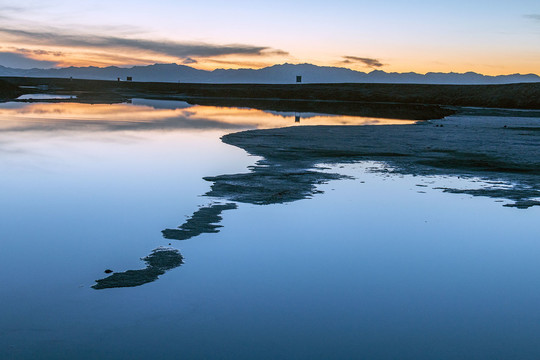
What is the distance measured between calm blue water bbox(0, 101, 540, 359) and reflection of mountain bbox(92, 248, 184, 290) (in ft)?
0.48

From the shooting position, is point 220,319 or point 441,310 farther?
point 441,310

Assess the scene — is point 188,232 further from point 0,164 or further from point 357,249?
point 0,164

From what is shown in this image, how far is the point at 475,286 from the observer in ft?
24.8

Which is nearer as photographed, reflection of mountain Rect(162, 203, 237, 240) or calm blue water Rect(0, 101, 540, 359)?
calm blue water Rect(0, 101, 540, 359)

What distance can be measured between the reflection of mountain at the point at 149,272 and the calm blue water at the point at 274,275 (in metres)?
0.15

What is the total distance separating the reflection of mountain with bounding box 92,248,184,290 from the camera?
7223 millimetres

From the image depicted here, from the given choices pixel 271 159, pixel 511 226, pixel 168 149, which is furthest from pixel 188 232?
pixel 168 149

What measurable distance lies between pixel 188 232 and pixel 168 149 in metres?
12.6

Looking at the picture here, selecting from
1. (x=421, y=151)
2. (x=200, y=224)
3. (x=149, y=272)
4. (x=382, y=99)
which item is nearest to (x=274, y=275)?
(x=149, y=272)

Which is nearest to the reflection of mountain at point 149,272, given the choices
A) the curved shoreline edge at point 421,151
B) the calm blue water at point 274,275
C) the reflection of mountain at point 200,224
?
the calm blue water at point 274,275

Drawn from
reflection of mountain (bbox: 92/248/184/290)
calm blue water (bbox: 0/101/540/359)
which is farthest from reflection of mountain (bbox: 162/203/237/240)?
reflection of mountain (bbox: 92/248/184/290)

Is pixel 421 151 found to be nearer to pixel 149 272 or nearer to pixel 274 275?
pixel 274 275

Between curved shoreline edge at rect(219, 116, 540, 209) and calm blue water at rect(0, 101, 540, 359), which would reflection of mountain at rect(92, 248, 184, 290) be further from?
curved shoreline edge at rect(219, 116, 540, 209)

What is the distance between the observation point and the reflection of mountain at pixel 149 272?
23.7ft
